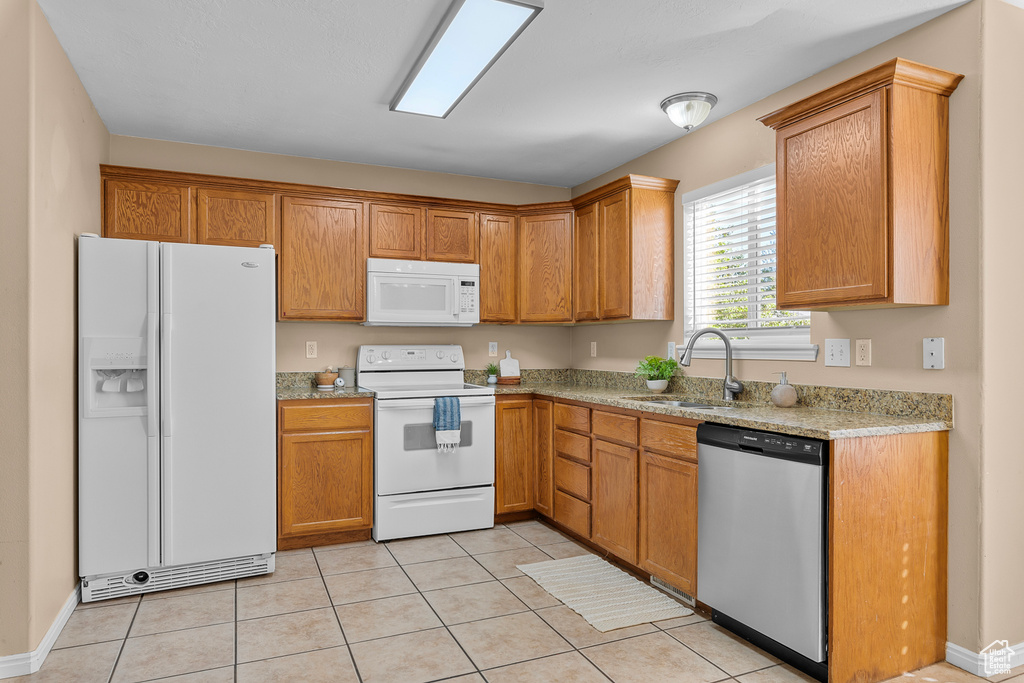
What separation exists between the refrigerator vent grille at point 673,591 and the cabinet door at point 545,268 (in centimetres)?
199

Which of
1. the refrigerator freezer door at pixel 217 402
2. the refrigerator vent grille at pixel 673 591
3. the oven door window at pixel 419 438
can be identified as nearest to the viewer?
the refrigerator vent grille at pixel 673 591

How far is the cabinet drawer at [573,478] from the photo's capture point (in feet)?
12.0

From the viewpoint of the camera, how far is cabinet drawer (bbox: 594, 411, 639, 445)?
10.5 feet

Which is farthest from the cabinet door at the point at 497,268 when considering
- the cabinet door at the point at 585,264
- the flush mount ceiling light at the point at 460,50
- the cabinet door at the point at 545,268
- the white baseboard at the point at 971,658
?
the white baseboard at the point at 971,658

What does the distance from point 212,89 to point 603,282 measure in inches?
97.5

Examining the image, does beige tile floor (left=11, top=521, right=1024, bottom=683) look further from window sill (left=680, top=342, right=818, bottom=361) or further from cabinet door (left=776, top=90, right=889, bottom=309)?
cabinet door (left=776, top=90, right=889, bottom=309)

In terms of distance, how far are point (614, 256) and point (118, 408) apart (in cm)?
283

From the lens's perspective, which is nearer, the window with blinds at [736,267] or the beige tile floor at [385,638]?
the beige tile floor at [385,638]

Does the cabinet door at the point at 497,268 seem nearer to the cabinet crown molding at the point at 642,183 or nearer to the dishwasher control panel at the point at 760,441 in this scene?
the cabinet crown molding at the point at 642,183

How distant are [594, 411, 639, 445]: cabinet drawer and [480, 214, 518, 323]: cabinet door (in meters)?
1.30

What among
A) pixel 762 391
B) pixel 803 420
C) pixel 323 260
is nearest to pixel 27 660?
pixel 323 260

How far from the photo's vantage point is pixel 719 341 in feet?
11.6

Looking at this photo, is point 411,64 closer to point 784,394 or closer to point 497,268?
point 497,268
